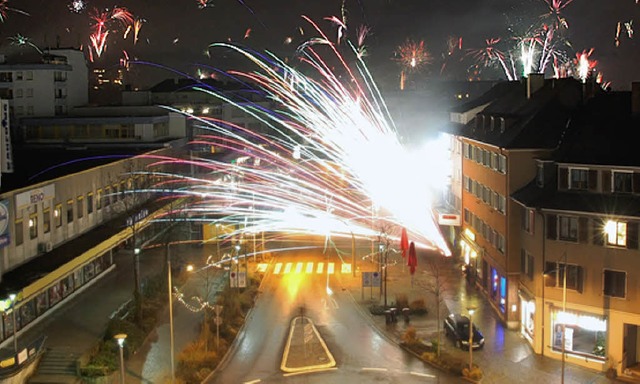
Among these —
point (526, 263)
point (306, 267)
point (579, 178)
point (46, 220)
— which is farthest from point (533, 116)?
point (46, 220)

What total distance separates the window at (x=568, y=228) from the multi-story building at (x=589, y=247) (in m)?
0.04

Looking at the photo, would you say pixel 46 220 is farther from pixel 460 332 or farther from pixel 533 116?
pixel 533 116

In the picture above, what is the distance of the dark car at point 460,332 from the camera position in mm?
28953

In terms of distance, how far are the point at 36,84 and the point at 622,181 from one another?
4881 cm

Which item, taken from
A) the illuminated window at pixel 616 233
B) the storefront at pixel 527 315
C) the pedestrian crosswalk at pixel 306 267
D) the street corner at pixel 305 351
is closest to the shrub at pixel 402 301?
the street corner at pixel 305 351

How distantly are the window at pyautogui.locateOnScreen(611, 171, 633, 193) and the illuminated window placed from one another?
1329 millimetres

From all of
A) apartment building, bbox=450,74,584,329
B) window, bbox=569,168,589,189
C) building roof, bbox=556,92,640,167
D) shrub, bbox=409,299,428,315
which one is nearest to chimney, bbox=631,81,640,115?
building roof, bbox=556,92,640,167

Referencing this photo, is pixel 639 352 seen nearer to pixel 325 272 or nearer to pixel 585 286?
pixel 585 286

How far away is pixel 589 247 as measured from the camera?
27328mm

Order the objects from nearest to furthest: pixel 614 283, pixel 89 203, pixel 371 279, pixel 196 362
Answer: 1. pixel 196 362
2. pixel 614 283
3. pixel 371 279
4. pixel 89 203

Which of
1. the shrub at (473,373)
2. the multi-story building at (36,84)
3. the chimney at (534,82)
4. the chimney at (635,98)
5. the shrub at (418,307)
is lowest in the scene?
the shrub at (473,373)

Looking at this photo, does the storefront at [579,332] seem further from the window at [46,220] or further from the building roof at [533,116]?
the window at [46,220]

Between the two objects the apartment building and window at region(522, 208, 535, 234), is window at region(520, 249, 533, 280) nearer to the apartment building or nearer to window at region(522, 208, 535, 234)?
the apartment building

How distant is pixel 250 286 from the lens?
1529 inches
